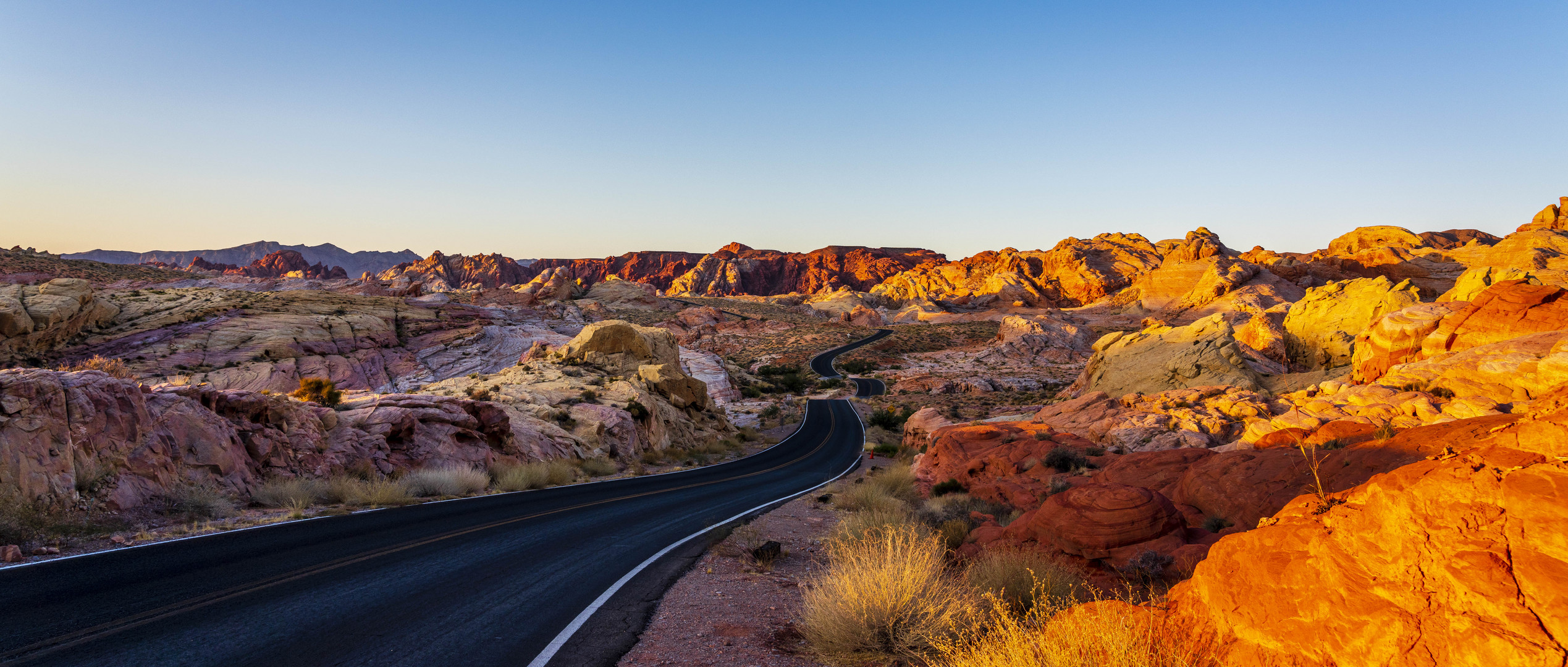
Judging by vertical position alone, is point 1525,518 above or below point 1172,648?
above

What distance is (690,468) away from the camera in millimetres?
24016

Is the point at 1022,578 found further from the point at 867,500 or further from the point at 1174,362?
the point at 1174,362

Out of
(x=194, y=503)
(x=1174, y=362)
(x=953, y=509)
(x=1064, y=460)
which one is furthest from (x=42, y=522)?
(x=1174, y=362)

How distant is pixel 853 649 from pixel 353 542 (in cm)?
726

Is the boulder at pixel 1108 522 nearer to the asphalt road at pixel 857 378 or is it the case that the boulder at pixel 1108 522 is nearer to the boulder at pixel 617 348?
the boulder at pixel 617 348

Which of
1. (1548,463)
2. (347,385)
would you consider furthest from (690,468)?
(347,385)

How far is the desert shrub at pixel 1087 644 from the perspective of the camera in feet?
12.5

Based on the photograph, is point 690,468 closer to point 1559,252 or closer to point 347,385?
point 347,385

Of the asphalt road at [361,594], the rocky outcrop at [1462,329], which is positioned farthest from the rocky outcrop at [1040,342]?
the asphalt road at [361,594]

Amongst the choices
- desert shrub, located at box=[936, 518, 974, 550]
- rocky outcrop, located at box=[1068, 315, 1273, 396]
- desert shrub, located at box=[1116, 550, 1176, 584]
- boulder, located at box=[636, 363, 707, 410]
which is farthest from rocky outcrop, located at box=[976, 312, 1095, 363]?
desert shrub, located at box=[1116, 550, 1176, 584]

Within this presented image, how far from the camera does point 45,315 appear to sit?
104 feet

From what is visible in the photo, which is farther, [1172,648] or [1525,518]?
[1172,648]

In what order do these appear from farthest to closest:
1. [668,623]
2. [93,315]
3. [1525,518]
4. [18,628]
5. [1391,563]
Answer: [93,315]
[668,623]
[18,628]
[1391,563]
[1525,518]

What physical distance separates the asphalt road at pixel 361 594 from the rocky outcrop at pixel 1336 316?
29.4m
